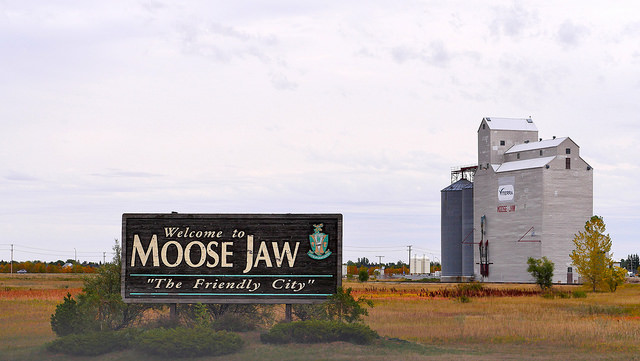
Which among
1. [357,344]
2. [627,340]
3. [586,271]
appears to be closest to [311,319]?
[357,344]

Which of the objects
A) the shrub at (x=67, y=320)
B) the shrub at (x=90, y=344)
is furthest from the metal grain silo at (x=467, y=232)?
the shrub at (x=90, y=344)

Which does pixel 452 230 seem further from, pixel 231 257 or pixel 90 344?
pixel 90 344

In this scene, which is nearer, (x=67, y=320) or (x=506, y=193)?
(x=67, y=320)

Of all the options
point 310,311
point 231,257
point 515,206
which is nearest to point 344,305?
point 310,311

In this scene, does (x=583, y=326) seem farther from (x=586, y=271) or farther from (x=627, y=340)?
(x=586, y=271)

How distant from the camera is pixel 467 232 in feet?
392

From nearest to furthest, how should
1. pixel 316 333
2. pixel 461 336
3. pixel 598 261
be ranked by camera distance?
pixel 316 333
pixel 461 336
pixel 598 261

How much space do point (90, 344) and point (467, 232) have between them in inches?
3932

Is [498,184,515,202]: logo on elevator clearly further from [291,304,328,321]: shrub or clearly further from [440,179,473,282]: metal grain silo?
[291,304,328,321]: shrub

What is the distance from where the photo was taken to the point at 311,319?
92.6 feet

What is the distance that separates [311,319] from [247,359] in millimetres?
4914

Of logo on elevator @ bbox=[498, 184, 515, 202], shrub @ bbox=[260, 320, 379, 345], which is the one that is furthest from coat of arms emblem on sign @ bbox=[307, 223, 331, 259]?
logo on elevator @ bbox=[498, 184, 515, 202]

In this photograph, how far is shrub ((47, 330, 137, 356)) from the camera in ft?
81.0

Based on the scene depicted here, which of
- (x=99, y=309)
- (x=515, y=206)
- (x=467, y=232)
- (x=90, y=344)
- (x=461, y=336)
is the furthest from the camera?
(x=467, y=232)
